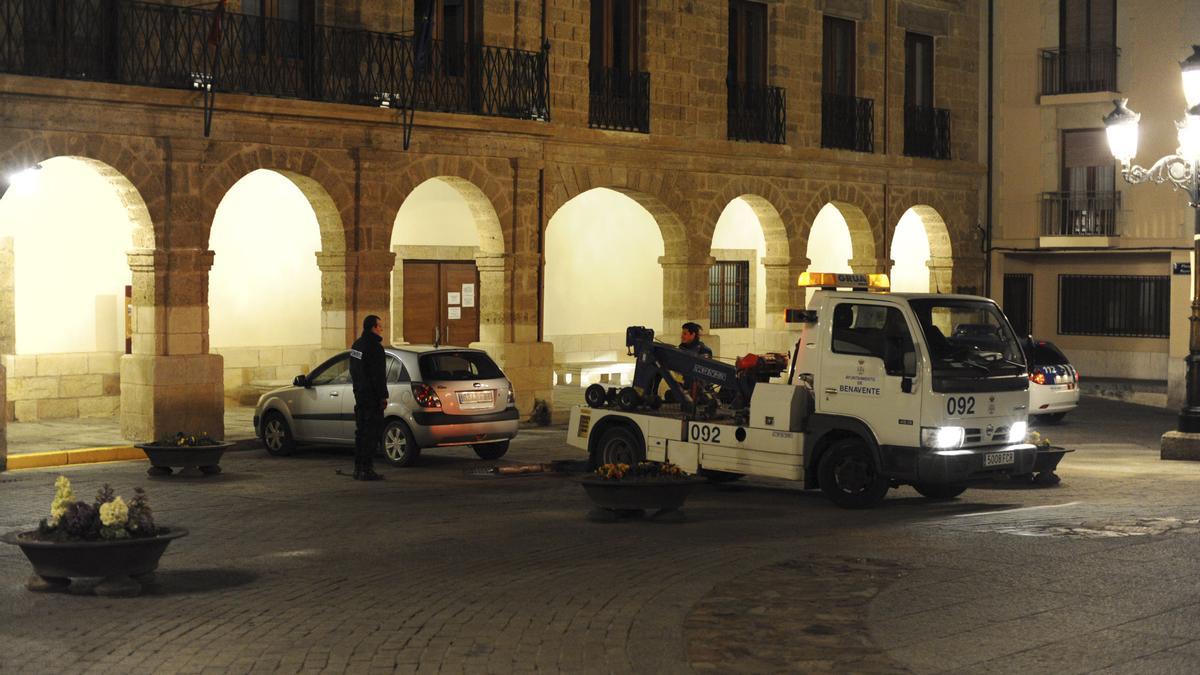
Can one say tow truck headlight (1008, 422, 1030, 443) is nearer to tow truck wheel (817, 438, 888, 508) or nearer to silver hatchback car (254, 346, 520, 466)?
tow truck wheel (817, 438, 888, 508)

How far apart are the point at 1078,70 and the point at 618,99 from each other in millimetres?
11345

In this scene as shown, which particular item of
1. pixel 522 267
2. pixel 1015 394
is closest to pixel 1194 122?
pixel 1015 394

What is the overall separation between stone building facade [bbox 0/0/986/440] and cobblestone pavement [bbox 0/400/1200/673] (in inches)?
192

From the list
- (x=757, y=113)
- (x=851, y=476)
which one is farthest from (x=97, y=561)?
(x=757, y=113)

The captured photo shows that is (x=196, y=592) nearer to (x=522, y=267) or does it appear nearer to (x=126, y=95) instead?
(x=126, y=95)

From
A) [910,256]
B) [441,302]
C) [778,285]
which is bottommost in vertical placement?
[441,302]

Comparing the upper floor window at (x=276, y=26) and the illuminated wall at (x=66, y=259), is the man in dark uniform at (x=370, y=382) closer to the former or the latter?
the upper floor window at (x=276, y=26)

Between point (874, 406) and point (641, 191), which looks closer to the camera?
point (874, 406)

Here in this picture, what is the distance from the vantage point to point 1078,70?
32.4 m

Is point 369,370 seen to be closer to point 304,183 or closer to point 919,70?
point 304,183

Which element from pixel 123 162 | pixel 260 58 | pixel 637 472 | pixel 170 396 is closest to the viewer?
pixel 637 472

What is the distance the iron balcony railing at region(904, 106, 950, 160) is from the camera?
31.9 metres

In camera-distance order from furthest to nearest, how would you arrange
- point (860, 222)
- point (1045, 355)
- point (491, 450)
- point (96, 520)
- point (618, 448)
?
point (860, 222) → point (1045, 355) → point (491, 450) → point (618, 448) → point (96, 520)

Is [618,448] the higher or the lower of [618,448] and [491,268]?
the lower
